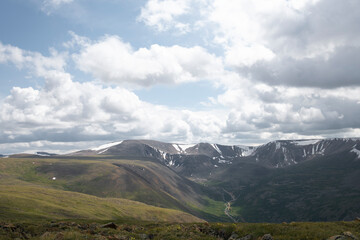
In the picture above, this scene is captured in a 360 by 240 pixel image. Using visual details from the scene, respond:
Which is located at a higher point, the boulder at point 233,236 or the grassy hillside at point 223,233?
the grassy hillside at point 223,233

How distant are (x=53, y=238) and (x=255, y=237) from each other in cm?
2246

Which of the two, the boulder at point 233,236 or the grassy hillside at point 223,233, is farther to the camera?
the boulder at point 233,236

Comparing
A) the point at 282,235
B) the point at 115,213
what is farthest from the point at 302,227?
the point at 115,213

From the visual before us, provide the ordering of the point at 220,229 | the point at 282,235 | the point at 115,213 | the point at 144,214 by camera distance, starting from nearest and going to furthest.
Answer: the point at 282,235 → the point at 220,229 → the point at 115,213 → the point at 144,214

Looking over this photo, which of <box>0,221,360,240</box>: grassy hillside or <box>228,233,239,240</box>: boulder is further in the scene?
<box>228,233,239,240</box>: boulder

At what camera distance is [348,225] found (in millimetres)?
36188

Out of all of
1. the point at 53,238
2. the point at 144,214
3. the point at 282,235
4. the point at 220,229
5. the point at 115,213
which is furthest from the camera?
the point at 144,214

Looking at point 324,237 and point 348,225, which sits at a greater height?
point 324,237

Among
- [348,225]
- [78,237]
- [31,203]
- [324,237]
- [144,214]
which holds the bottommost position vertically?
[144,214]

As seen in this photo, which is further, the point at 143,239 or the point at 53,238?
the point at 143,239

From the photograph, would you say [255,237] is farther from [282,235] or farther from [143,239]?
[143,239]

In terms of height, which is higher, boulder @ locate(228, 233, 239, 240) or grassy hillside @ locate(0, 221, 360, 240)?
grassy hillside @ locate(0, 221, 360, 240)

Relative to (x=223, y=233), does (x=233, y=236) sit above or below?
above

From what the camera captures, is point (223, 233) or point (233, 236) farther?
point (223, 233)
